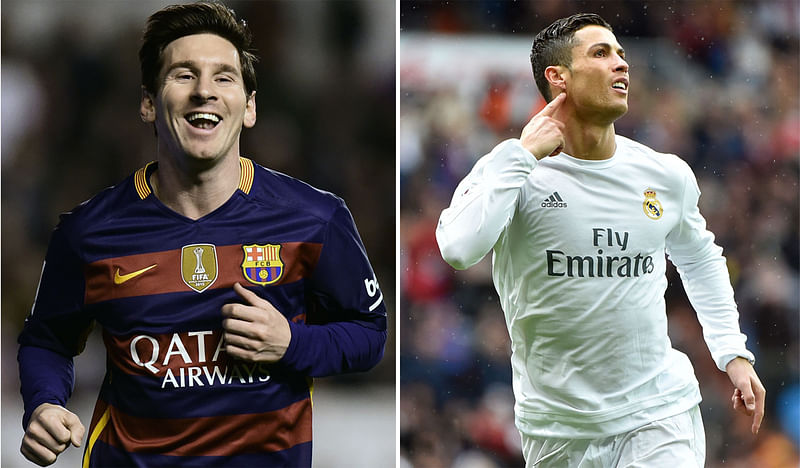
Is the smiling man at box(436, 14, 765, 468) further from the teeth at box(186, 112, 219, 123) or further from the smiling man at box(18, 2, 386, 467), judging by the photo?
the teeth at box(186, 112, 219, 123)

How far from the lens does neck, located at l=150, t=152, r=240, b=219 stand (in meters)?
2.62

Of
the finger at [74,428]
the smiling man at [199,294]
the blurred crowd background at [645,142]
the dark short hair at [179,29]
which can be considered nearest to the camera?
the finger at [74,428]

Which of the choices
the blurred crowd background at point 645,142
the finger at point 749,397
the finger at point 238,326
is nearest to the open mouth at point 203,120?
the finger at point 238,326

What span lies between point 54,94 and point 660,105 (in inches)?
141

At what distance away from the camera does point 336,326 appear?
2.62 metres

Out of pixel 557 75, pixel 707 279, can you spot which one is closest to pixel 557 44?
pixel 557 75

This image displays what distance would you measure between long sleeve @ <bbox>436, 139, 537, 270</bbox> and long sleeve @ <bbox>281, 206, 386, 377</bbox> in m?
0.37

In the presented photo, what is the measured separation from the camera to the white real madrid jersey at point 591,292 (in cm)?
318

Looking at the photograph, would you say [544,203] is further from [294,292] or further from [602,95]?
[294,292]

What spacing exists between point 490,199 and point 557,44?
76 cm

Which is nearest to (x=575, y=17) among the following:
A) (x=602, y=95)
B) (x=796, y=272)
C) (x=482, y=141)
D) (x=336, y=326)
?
(x=602, y=95)

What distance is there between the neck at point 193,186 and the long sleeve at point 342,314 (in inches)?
12.6

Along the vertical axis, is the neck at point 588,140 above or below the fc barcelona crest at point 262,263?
above

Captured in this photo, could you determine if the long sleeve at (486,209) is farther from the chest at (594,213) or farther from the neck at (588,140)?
the neck at (588,140)
